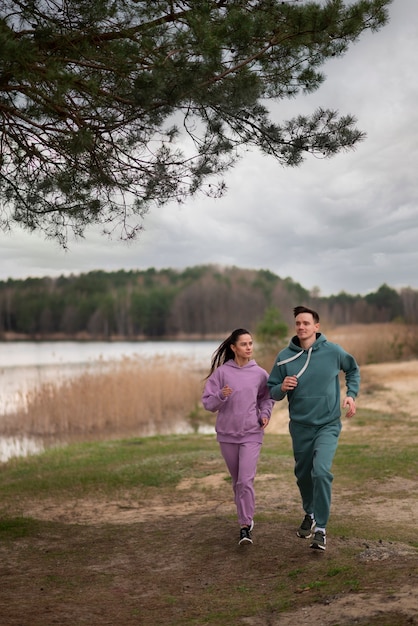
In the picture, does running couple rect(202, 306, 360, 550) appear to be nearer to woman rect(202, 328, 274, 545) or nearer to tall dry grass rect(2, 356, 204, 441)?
woman rect(202, 328, 274, 545)

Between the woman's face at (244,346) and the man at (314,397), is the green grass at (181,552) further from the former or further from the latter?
the woman's face at (244,346)

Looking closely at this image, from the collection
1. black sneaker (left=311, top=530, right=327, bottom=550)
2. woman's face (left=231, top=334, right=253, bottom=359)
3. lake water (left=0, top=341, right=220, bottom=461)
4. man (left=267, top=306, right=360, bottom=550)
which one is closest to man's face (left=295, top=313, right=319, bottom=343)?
man (left=267, top=306, right=360, bottom=550)

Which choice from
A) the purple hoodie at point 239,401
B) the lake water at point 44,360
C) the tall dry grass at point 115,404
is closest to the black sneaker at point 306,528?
the purple hoodie at point 239,401

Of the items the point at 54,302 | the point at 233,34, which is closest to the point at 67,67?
the point at 233,34

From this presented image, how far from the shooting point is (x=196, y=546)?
6.80m

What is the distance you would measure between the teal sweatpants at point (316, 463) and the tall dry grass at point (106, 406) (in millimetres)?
12303

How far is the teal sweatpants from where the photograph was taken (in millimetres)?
5789

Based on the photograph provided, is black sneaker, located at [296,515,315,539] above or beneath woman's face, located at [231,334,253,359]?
beneath

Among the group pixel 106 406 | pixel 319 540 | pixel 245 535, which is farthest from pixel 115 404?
pixel 319 540

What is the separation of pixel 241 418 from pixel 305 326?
0.92 meters

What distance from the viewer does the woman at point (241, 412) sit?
6121mm

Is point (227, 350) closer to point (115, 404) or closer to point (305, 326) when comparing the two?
point (305, 326)

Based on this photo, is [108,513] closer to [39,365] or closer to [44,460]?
[44,460]

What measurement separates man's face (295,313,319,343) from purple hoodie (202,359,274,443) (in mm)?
519
